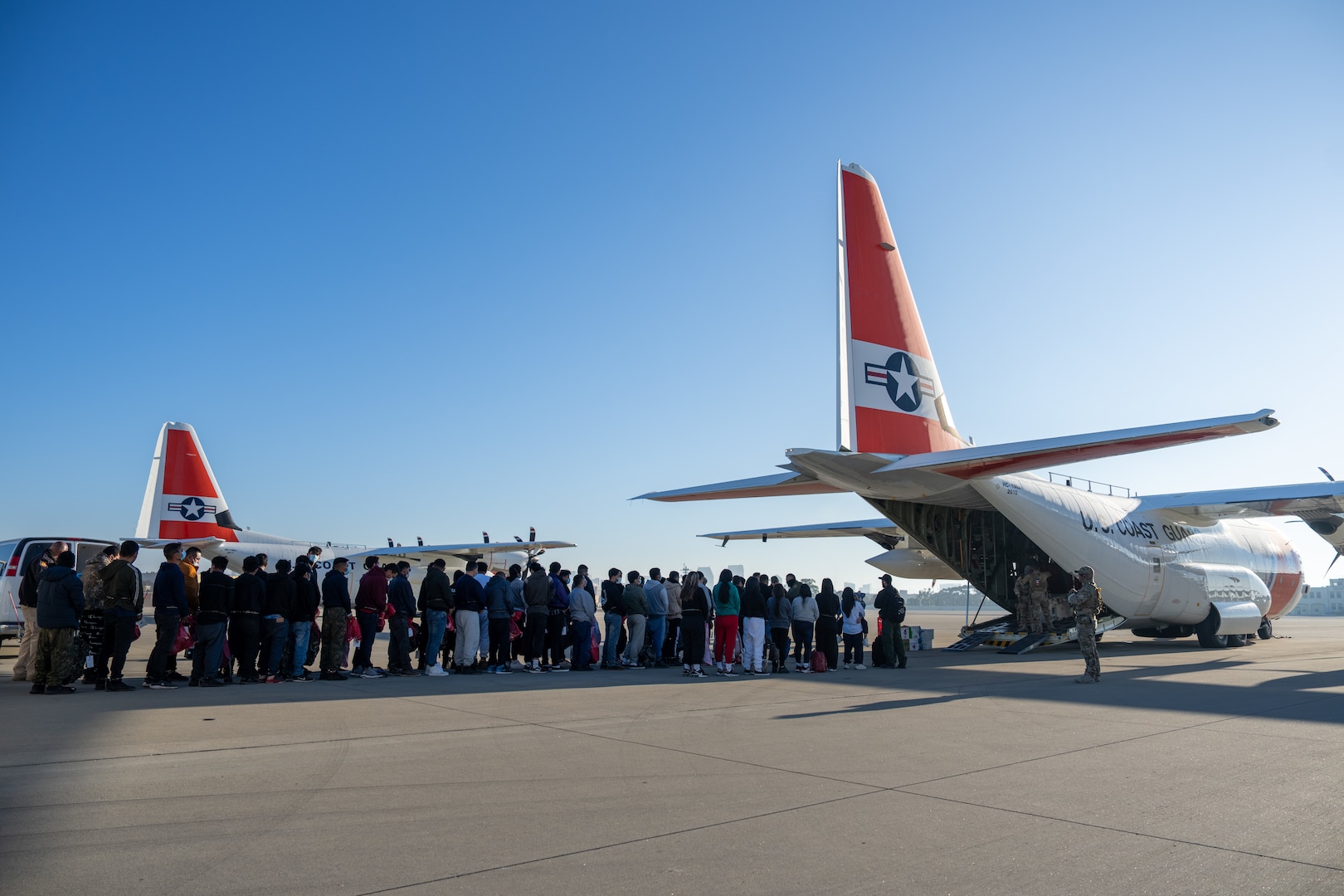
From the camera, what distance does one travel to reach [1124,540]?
1741 centimetres

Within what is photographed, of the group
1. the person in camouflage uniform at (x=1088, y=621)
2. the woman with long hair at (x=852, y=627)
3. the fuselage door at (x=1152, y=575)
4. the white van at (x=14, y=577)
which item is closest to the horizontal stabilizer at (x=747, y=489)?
the woman with long hair at (x=852, y=627)

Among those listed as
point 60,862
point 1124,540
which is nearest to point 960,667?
point 1124,540

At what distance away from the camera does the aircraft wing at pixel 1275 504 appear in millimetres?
15633

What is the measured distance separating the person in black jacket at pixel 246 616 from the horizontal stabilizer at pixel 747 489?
5699 mm

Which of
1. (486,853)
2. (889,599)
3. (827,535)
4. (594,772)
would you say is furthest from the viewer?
(827,535)

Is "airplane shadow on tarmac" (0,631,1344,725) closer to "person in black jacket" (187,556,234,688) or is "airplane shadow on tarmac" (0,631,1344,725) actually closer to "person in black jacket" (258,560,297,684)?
"person in black jacket" (187,556,234,688)

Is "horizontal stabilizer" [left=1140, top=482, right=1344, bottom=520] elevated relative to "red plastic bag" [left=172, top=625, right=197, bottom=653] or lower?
elevated

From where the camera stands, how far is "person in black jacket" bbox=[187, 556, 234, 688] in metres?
10.2

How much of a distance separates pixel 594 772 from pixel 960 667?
31.8 feet

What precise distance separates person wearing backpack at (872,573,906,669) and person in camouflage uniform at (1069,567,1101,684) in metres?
2.29

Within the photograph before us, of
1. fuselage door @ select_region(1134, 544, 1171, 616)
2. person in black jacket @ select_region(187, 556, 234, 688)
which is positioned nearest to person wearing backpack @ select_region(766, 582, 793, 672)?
person in black jacket @ select_region(187, 556, 234, 688)

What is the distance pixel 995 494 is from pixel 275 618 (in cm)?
1160

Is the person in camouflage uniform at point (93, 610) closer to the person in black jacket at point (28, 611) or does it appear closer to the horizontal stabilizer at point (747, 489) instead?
the person in black jacket at point (28, 611)

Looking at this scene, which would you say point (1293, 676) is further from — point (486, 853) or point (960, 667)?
point (486, 853)
